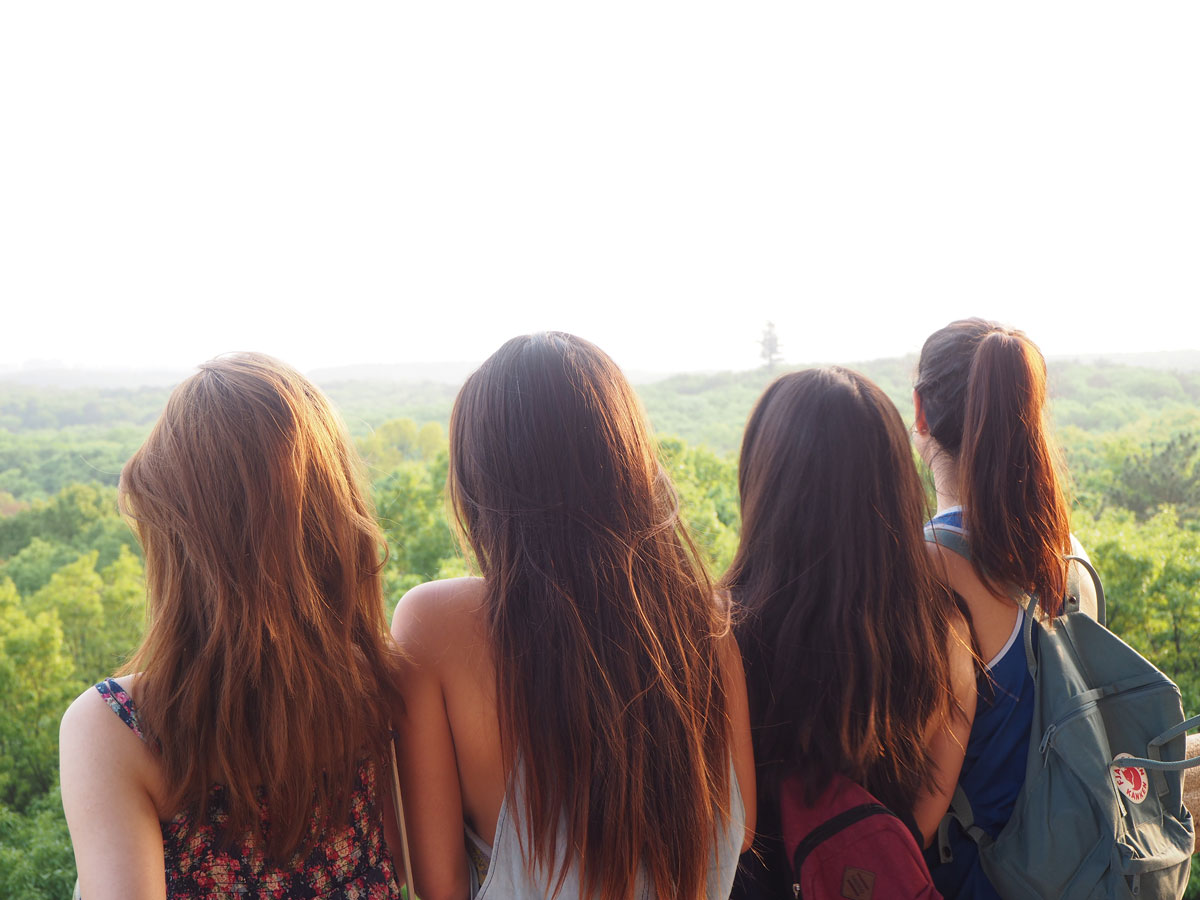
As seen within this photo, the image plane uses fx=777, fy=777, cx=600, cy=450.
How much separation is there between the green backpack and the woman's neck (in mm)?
307

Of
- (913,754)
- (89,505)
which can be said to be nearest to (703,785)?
(913,754)

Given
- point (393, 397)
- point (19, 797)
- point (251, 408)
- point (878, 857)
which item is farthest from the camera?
point (393, 397)

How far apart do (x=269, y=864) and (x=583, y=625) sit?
65cm

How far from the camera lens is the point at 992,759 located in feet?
5.51

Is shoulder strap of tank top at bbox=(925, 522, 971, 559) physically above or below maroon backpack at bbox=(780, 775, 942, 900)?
above

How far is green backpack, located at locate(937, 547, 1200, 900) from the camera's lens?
5.14ft

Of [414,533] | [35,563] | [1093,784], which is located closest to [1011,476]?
[1093,784]

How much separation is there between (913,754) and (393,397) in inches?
502

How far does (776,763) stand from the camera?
5.09 feet

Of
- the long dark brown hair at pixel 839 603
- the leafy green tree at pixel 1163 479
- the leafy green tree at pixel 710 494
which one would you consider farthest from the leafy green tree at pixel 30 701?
the leafy green tree at pixel 1163 479

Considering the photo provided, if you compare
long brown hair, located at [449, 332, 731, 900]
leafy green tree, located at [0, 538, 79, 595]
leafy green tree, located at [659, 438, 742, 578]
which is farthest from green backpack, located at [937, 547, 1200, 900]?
leafy green tree, located at [0, 538, 79, 595]

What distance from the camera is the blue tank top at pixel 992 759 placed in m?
1.65

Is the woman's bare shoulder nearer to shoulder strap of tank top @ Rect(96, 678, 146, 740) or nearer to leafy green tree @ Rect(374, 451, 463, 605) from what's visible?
shoulder strap of tank top @ Rect(96, 678, 146, 740)

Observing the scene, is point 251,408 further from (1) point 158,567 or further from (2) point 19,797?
(2) point 19,797
